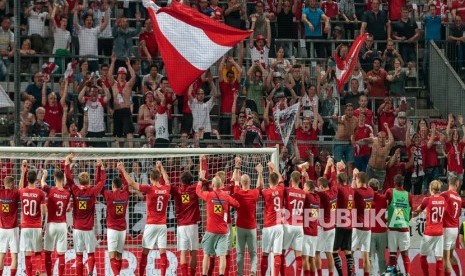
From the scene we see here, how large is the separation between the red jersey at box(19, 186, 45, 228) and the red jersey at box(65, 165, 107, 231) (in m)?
0.59

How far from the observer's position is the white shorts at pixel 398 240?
100 ft

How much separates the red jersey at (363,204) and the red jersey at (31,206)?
5.90m

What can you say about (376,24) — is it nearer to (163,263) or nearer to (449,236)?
(449,236)

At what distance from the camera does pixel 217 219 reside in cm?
2930

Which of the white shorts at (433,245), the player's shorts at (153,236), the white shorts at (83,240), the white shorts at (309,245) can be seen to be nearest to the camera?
the white shorts at (83,240)

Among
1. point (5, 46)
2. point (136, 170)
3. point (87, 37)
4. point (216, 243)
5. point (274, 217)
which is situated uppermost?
point (87, 37)

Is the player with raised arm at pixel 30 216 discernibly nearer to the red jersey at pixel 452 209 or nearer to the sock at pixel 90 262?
the sock at pixel 90 262

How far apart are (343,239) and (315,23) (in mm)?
8188

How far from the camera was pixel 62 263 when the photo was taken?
96.9ft

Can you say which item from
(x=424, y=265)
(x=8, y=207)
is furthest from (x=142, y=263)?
(x=424, y=265)

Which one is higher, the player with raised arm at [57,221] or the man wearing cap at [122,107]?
the man wearing cap at [122,107]

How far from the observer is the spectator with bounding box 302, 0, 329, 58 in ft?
123

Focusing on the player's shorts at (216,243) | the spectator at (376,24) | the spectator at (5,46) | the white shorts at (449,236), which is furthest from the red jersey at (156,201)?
the spectator at (376,24)

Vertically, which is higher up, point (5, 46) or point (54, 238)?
point (5, 46)
